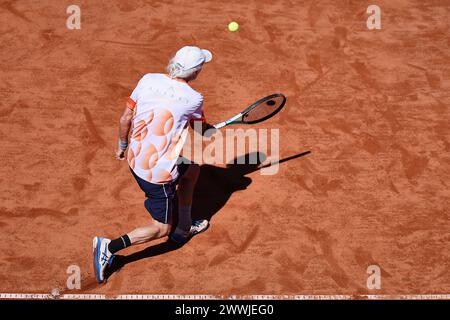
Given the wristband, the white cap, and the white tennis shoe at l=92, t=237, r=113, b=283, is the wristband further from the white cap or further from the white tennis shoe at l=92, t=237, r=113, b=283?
the white cap

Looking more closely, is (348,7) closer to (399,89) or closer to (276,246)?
(399,89)

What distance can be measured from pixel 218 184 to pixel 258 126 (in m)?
0.95

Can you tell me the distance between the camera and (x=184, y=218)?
257 inches

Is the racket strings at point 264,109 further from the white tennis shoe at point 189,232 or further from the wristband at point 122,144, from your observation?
the wristband at point 122,144

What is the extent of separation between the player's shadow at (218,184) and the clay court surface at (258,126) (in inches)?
0.7

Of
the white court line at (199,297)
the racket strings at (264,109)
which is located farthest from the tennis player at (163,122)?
the racket strings at (264,109)

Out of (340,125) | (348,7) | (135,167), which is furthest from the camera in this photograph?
(348,7)

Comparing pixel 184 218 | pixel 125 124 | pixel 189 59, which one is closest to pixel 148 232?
pixel 184 218

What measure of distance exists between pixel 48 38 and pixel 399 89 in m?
4.40


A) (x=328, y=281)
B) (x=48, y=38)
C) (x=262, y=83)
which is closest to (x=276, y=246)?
(x=328, y=281)

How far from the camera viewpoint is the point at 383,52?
873cm

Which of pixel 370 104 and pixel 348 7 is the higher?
pixel 348 7

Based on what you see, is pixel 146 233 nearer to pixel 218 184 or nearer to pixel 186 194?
pixel 186 194

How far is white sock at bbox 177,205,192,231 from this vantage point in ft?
21.4
